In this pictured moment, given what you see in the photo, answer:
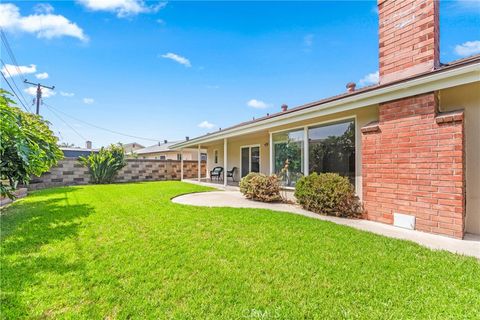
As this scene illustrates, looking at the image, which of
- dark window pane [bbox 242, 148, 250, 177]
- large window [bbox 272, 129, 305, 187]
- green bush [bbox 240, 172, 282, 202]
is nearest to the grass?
green bush [bbox 240, 172, 282, 202]

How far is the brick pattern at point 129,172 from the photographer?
42.4 ft

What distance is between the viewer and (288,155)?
27.7ft

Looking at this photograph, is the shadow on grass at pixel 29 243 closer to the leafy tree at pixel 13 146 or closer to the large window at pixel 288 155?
the leafy tree at pixel 13 146

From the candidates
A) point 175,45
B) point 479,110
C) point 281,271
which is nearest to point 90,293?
point 281,271

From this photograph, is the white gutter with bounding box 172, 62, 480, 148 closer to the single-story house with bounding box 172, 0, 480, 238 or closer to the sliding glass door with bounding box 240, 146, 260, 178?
the single-story house with bounding box 172, 0, 480, 238

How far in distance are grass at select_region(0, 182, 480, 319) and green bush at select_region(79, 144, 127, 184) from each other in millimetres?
9555

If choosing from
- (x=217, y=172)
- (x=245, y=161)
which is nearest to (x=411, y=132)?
(x=245, y=161)

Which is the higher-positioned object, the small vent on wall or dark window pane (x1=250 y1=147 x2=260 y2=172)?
dark window pane (x1=250 y1=147 x2=260 y2=172)

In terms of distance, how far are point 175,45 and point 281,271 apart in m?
12.1

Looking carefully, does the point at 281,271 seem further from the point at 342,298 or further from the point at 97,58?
the point at 97,58

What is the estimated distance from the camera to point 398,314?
7.30ft

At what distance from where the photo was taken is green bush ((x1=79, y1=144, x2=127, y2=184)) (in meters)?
13.7

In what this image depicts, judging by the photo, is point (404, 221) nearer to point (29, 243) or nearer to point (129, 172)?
point (29, 243)

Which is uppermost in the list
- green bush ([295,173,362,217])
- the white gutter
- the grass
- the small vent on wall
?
the white gutter
